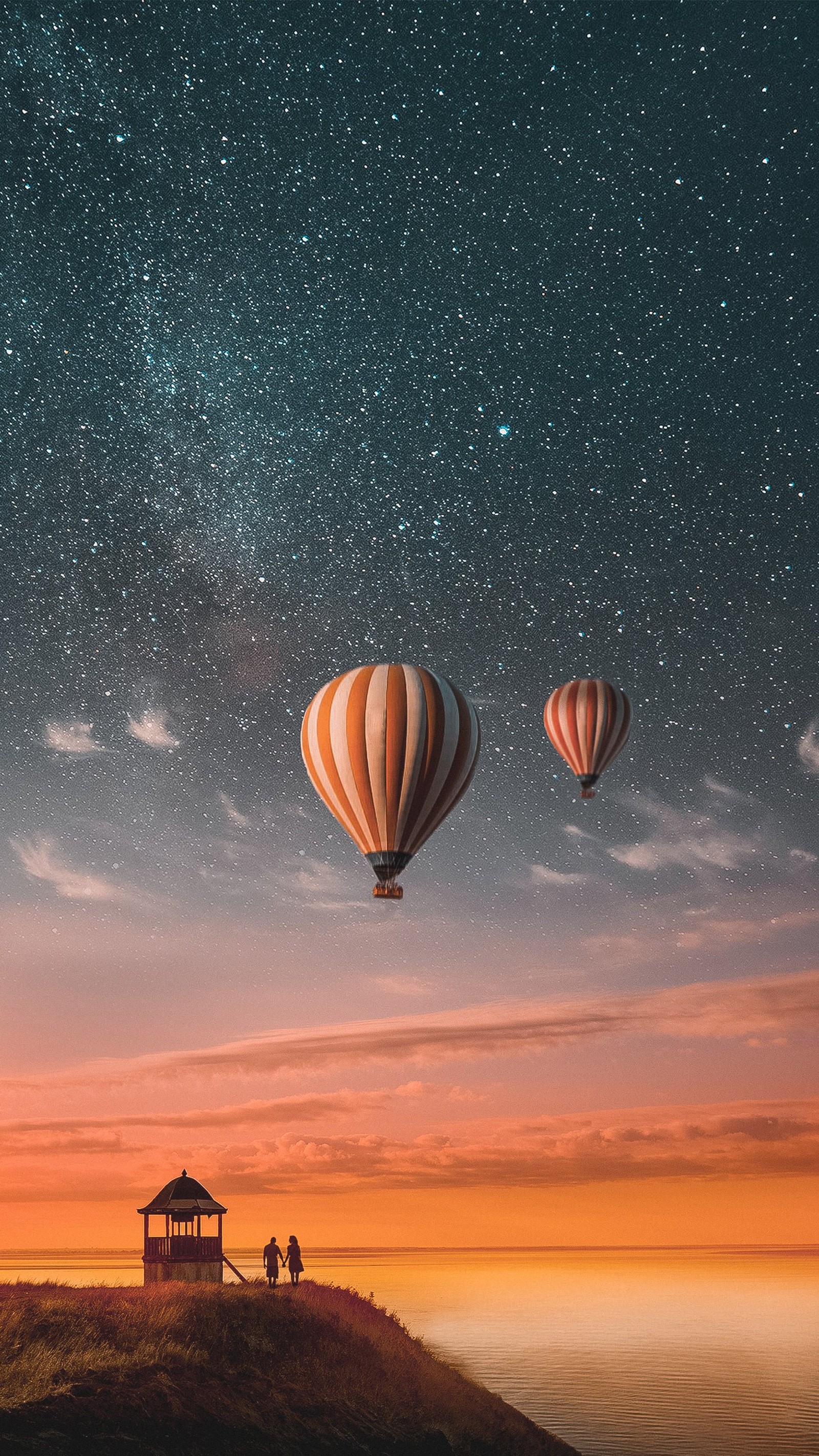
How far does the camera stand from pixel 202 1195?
3753cm

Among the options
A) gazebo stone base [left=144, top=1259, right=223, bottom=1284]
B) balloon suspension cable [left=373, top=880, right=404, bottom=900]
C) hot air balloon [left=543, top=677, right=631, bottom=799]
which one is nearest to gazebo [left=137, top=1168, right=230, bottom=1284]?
gazebo stone base [left=144, top=1259, right=223, bottom=1284]

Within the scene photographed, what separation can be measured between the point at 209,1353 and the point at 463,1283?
165 m

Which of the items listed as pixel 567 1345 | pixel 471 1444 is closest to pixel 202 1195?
pixel 471 1444

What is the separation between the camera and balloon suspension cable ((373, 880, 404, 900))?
1282 inches

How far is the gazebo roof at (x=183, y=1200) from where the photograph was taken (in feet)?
121

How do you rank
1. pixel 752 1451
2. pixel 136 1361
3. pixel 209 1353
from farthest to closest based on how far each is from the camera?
pixel 752 1451 → pixel 209 1353 → pixel 136 1361

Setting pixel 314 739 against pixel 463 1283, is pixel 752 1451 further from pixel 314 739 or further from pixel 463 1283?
pixel 463 1283

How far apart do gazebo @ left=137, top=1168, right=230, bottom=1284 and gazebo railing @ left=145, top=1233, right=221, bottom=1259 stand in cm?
2

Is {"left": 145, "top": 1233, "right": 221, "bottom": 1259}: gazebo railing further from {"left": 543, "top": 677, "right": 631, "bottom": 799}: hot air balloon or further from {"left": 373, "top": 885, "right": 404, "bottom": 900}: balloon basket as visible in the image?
{"left": 543, "top": 677, "right": 631, "bottom": 799}: hot air balloon

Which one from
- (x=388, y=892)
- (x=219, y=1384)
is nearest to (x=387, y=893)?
(x=388, y=892)

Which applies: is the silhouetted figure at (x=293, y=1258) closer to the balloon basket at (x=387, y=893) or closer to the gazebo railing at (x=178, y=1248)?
the gazebo railing at (x=178, y=1248)

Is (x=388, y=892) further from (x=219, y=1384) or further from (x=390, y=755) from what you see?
Answer: (x=219, y=1384)

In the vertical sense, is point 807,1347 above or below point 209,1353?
below

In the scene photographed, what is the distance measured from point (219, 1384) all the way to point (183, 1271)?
1007 cm
